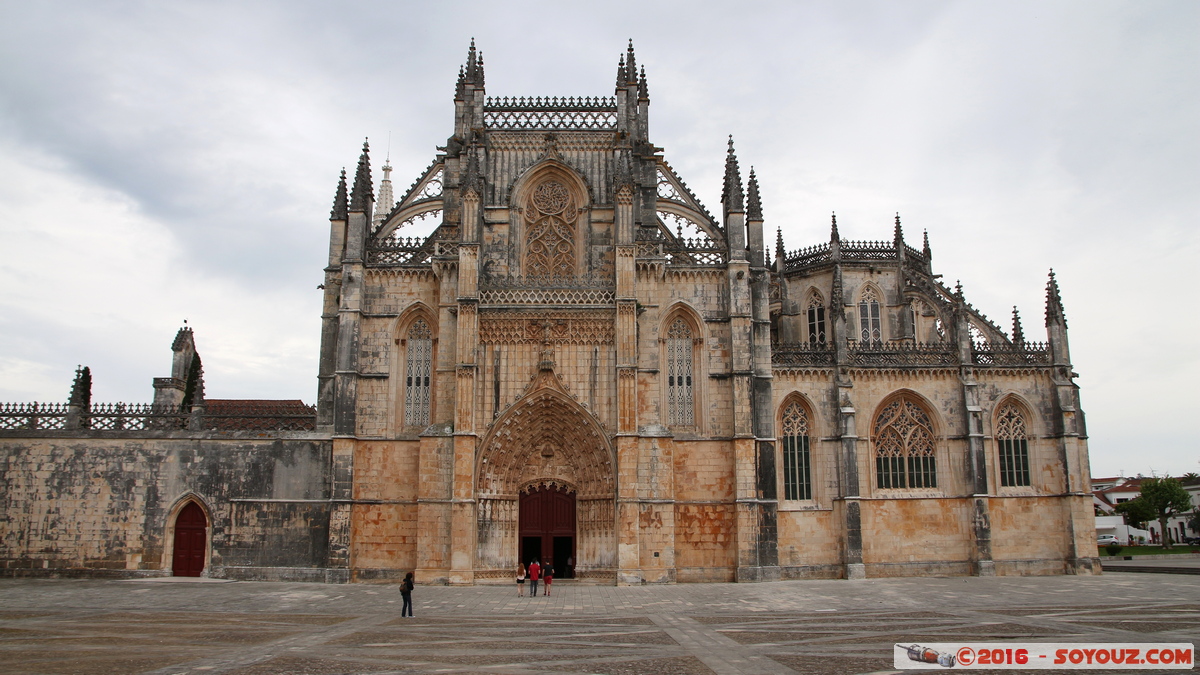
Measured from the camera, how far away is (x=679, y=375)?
30.2m

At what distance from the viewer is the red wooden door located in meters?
28.0

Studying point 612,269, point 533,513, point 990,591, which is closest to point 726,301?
point 612,269

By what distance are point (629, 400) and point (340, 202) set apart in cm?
1379

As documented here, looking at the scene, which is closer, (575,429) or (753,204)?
(575,429)

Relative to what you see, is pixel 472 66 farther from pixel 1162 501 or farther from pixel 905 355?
pixel 1162 501

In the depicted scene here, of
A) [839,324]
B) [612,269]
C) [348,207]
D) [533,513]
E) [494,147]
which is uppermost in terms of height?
[494,147]

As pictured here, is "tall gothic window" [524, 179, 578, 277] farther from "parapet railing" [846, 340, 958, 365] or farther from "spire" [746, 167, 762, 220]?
"parapet railing" [846, 340, 958, 365]

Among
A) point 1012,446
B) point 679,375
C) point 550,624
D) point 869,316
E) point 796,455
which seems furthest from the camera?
point 869,316

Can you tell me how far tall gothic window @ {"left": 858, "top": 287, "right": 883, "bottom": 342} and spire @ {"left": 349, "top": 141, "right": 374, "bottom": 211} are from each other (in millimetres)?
22800

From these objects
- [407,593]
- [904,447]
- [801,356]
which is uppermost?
[801,356]

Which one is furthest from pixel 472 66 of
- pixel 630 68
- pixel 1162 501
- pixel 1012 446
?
pixel 1162 501

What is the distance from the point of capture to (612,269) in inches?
1211

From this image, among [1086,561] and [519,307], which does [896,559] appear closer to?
[1086,561]

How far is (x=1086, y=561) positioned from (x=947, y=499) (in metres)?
5.53
